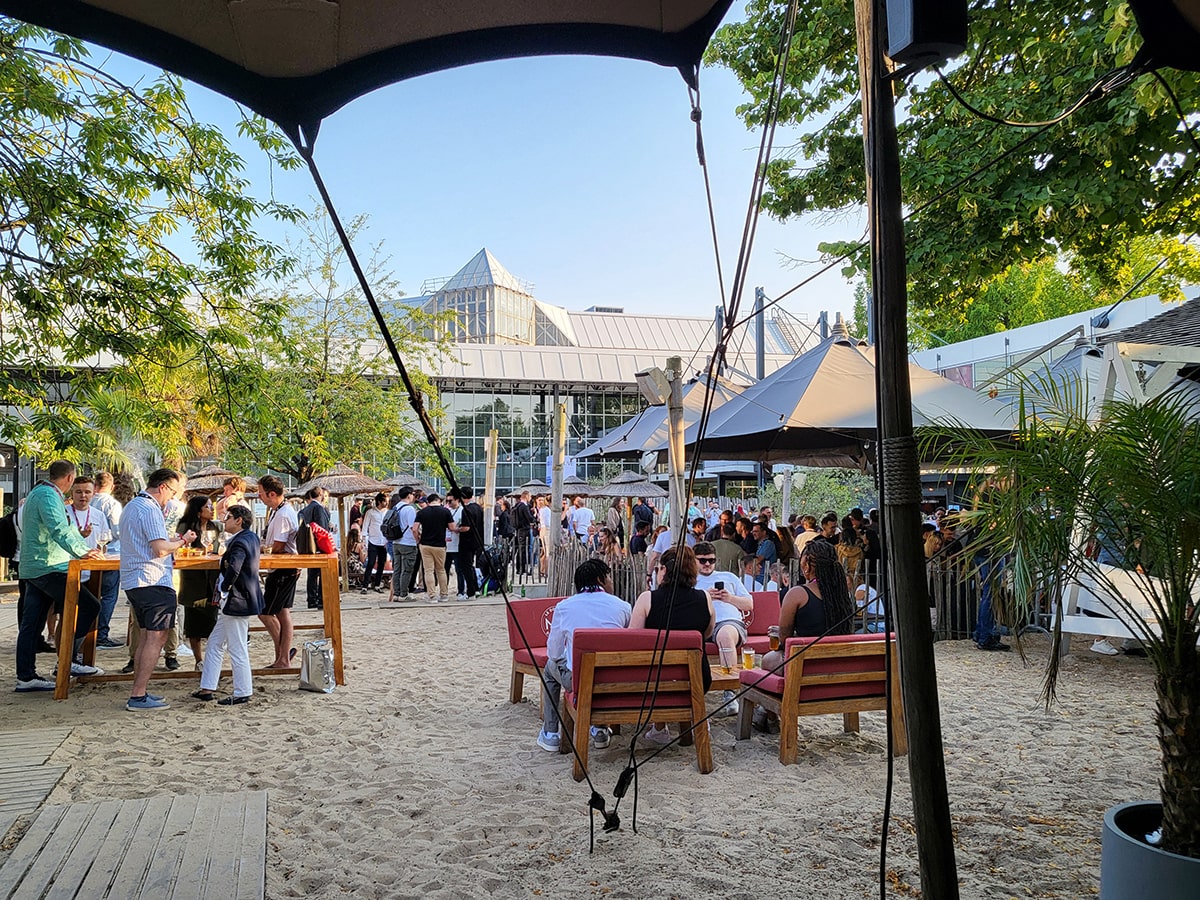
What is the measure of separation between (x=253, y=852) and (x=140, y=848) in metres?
0.50

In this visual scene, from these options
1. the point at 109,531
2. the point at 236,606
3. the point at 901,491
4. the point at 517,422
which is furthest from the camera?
the point at 517,422

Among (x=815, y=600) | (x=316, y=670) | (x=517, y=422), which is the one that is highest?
(x=517, y=422)

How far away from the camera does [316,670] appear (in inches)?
295

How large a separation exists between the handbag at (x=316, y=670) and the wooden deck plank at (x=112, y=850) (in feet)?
9.44

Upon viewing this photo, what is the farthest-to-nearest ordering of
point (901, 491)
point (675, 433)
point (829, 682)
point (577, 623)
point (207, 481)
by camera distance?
point (207, 481)
point (675, 433)
point (577, 623)
point (829, 682)
point (901, 491)

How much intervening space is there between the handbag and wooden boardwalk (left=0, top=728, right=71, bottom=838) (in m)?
1.80

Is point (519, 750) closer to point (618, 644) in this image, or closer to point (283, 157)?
point (618, 644)

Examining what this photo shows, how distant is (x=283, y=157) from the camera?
24.2 feet

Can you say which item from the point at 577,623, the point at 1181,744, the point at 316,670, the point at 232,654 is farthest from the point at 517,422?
the point at 1181,744

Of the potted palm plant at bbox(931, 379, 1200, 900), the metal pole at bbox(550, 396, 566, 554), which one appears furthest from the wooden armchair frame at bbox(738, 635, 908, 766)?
the metal pole at bbox(550, 396, 566, 554)

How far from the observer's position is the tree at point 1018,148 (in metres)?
6.72

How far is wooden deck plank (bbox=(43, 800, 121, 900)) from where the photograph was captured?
3.48 metres

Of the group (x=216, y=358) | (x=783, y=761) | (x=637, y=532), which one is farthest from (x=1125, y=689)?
(x=637, y=532)

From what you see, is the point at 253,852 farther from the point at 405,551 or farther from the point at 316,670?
the point at 405,551
